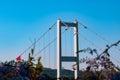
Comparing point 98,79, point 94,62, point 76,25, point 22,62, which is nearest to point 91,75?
point 98,79

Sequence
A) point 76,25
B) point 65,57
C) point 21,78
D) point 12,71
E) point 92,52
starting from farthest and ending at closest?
point 76,25 < point 65,57 < point 21,78 < point 12,71 < point 92,52

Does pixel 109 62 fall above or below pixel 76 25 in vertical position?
below

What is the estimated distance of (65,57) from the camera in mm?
21438

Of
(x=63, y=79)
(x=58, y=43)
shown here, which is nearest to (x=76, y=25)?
(x=58, y=43)

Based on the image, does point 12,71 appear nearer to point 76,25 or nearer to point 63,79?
point 63,79

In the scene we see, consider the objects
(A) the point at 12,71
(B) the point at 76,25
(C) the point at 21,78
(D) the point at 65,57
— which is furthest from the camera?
(B) the point at 76,25

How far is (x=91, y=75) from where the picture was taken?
3.30 m

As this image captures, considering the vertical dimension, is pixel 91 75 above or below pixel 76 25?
below

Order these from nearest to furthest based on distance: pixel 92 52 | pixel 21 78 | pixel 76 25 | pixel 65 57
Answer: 1. pixel 92 52
2. pixel 21 78
3. pixel 65 57
4. pixel 76 25

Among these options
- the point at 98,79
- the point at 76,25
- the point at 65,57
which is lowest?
the point at 98,79

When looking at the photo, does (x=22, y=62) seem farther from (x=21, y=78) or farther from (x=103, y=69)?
(x=103, y=69)

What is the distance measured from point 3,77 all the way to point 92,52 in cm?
71

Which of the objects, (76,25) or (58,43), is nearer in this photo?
(58,43)

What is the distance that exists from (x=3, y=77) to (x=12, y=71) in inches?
5.4
